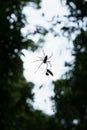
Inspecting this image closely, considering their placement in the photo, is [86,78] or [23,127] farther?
[23,127]

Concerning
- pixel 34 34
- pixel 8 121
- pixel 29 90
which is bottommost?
pixel 8 121

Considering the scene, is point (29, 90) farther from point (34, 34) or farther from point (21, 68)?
point (34, 34)

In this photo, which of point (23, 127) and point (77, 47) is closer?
point (77, 47)

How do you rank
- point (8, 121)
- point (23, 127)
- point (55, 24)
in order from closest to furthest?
point (55, 24) < point (8, 121) < point (23, 127)

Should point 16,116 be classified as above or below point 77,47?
below

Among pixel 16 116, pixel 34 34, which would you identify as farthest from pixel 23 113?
pixel 34 34

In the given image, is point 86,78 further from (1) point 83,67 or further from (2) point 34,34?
(2) point 34,34

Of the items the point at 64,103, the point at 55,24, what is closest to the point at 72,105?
the point at 64,103

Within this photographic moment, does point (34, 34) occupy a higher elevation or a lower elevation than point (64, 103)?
higher

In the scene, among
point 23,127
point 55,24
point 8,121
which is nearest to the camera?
point 55,24
